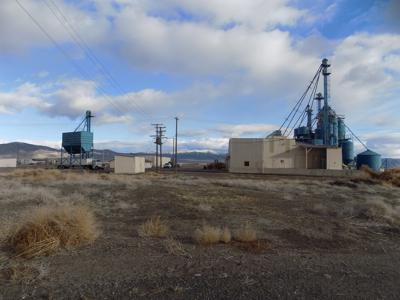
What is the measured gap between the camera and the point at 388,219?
47.4 feet

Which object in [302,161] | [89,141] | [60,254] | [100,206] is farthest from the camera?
[89,141]

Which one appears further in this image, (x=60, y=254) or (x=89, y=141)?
(x=89, y=141)

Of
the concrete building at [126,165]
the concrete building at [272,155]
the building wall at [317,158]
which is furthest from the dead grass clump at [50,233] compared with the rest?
the building wall at [317,158]

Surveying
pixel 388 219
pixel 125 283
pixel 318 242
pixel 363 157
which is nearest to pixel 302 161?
pixel 363 157

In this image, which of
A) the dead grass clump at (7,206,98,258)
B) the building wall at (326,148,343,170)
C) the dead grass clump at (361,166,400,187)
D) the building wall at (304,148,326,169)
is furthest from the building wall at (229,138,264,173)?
the dead grass clump at (7,206,98,258)

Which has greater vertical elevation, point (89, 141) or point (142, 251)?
point (89, 141)

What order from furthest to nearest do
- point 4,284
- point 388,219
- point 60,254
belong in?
point 388,219 < point 60,254 < point 4,284

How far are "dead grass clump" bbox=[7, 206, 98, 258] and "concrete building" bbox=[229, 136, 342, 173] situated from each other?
205ft

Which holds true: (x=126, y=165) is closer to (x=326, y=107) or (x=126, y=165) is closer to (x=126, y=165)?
(x=126, y=165)

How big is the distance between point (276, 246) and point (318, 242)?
1316 millimetres

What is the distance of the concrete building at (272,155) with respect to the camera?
71562 millimetres

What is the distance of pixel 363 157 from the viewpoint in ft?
264

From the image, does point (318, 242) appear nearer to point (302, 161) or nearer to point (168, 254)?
point (168, 254)

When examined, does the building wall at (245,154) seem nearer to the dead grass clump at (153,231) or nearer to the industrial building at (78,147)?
the industrial building at (78,147)
